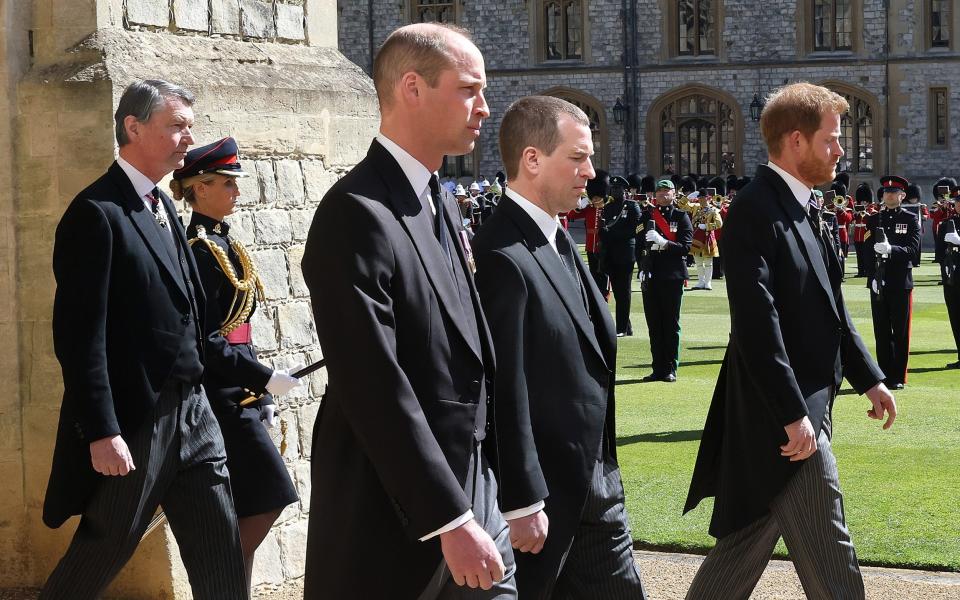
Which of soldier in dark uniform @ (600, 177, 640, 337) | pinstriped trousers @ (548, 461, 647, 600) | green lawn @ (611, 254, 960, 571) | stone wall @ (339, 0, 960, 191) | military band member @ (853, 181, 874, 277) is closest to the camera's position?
pinstriped trousers @ (548, 461, 647, 600)

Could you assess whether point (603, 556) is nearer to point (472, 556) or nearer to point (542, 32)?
point (472, 556)

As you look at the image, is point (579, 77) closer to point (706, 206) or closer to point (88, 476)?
point (706, 206)

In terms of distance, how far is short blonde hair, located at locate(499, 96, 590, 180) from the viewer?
3879 mm

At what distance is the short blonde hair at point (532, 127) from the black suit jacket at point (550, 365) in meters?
0.25

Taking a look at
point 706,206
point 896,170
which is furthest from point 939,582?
point 896,170

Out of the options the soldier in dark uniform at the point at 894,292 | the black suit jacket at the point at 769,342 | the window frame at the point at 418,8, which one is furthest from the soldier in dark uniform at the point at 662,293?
the window frame at the point at 418,8

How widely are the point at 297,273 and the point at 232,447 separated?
1.35 m

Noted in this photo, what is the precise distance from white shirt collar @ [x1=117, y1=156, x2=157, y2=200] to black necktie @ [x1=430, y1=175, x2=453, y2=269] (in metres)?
1.14

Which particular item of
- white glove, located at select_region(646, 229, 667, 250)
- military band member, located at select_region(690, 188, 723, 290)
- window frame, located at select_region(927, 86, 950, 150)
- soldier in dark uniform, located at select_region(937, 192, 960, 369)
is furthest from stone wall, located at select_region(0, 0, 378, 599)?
window frame, located at select_region(927, 86, 950, 150)

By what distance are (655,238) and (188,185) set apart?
8352 millimetres

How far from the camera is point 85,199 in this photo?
151 inches

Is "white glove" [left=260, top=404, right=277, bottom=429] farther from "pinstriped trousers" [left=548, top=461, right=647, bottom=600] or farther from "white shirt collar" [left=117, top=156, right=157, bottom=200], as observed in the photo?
"pinstriped trousers" [left=548, top=461, right=647, bottom=600]

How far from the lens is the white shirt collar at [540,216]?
3.84 m

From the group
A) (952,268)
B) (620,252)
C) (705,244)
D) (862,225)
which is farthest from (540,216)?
(862,225)
